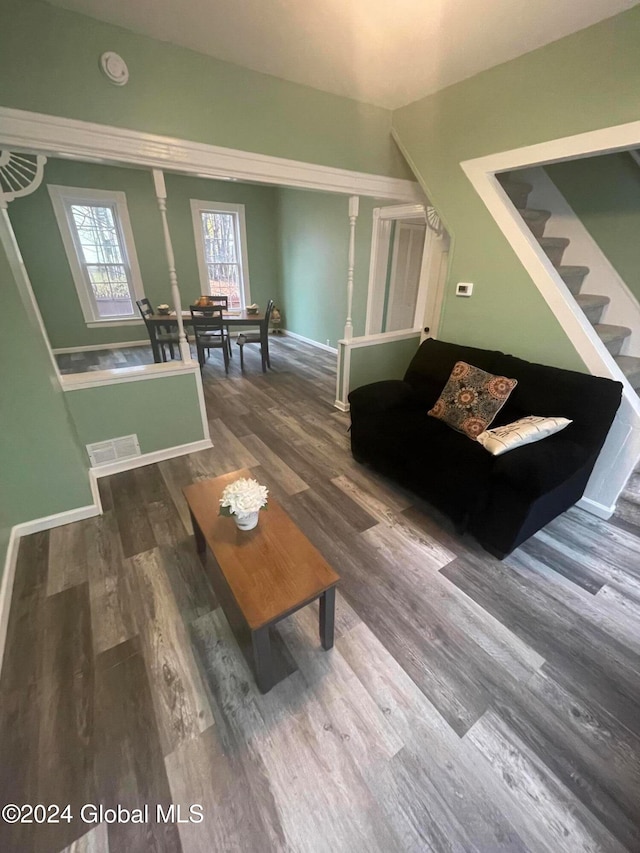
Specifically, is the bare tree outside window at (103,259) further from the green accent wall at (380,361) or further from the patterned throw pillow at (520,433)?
the patterned throw pillow at (520,433)

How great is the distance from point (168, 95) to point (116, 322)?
470 cm

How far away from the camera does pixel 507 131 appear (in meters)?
2.23

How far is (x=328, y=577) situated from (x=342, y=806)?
0.65 metres

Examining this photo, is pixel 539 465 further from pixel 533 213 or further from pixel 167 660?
pixel 533 213

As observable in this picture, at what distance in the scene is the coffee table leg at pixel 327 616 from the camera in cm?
133

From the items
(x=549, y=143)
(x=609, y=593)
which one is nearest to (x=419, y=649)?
(x=609, y=593)

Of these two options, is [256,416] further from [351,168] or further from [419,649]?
[419,649]

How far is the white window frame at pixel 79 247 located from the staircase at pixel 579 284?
554cm

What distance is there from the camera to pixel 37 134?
1801 mm

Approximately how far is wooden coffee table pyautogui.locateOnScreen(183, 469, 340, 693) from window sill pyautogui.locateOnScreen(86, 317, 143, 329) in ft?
18.2

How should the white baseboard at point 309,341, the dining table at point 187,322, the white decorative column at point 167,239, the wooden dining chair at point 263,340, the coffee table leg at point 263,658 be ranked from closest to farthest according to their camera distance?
the coffee table leg at point 263,658 < the white decorative column at point 167,239 < the dining table at point 187,322 < the wooden dining chair at point 263,340 < the white baseboard at point 309,341

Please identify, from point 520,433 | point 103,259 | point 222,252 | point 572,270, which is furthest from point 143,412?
point 222,252

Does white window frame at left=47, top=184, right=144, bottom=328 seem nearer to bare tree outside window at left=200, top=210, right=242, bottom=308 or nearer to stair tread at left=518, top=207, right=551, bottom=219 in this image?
bare tree outside window at left=200, top=210, right=242, bottom=308

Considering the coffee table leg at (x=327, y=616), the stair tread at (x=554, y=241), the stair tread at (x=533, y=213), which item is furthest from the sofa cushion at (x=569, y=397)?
the coffee table leg at (x=327, y=616)
